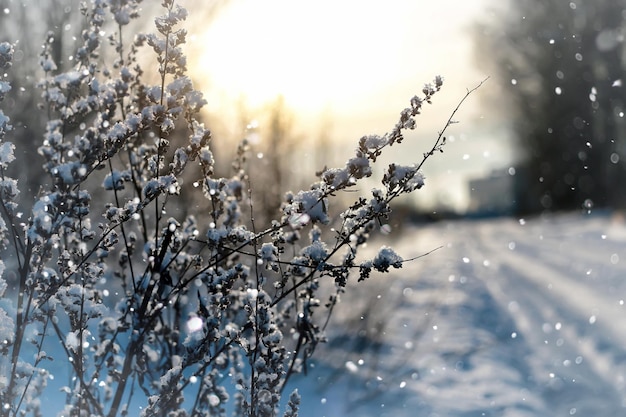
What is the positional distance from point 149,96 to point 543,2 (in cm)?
2343

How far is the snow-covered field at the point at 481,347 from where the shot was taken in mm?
6590

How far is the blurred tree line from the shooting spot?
69.0 feet

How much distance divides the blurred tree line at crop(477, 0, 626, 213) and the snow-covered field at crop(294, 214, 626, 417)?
8858 millimetres

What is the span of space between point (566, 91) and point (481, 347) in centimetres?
1688

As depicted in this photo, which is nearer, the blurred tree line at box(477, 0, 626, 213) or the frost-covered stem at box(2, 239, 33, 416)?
the frost-covered stem at box(2, 239, 33, 416)

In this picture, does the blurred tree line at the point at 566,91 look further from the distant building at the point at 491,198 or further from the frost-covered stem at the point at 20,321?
the frost-covered stem at the point at 20,321

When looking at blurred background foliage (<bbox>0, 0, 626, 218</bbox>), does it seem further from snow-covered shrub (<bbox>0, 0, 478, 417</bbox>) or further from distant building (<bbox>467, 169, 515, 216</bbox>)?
snow-covered shrub (<bbox>0, 0, 478, 417</bbox>)

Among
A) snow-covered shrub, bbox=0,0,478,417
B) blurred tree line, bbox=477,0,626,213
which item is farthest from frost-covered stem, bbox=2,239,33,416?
blurred tree line, bbox=477,0,626,213

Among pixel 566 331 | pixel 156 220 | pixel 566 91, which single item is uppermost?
pixel 566 91

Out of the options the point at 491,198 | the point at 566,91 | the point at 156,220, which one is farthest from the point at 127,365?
the point at 491,198

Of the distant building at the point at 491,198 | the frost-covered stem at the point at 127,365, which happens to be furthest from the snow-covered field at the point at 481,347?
the distant building at the point at 491,198

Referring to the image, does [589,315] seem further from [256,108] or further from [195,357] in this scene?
[195,357]

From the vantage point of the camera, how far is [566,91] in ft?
74.3

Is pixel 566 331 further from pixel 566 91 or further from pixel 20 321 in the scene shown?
pixel 566 91
